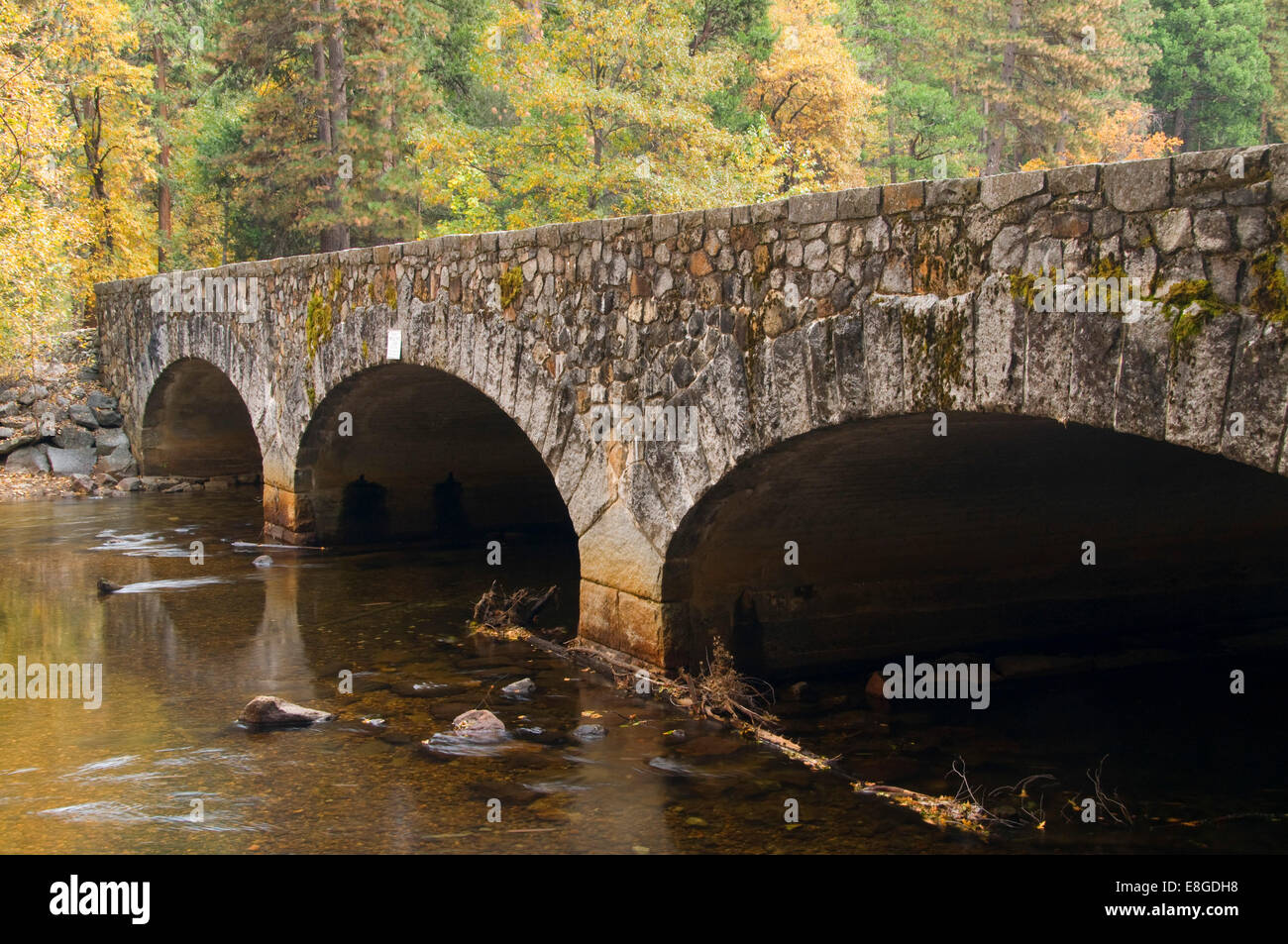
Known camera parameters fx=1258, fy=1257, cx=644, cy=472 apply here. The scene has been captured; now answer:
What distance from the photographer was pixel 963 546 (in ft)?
26.7

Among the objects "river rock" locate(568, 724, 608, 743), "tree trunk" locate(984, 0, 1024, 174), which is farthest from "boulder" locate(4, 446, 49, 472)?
"tree trunk" locate(984, 0, 1024, 174)

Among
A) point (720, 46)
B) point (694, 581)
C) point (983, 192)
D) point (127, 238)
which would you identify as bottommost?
point (694, 581)

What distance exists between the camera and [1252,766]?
21.4ft

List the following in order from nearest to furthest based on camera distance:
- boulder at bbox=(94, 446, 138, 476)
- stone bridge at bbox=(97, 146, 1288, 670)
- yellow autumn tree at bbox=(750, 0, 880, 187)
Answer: stone bridge at bbox=(97, 146, 1288, 670) → boulder at bbox=(94, 446, 138, 476) → yellow autumn tree at bbox=(750, 0, 880, 187)

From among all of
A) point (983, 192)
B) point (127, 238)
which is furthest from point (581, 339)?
point (127, 238)

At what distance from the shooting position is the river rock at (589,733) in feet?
21.8

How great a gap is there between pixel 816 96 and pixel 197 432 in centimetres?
1398

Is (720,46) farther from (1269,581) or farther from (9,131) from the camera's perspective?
(1269,581)

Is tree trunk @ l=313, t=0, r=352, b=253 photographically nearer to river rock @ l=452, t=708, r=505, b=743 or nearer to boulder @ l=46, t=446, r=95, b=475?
boulder @ l=46, t=446, r=95, b=475

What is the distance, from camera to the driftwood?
929 centimetres

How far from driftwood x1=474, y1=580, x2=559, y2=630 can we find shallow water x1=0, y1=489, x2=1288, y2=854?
8.5 inches
